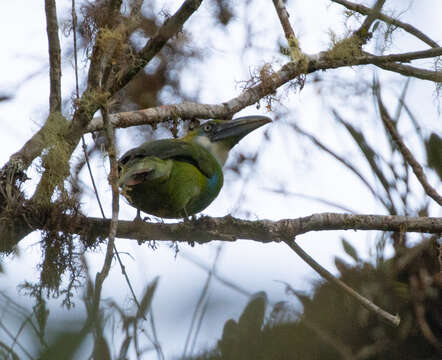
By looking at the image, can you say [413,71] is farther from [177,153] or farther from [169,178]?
[169,178]

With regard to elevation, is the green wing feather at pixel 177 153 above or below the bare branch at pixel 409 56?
below

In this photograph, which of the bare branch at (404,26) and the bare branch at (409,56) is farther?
the bare branch at (404,26)

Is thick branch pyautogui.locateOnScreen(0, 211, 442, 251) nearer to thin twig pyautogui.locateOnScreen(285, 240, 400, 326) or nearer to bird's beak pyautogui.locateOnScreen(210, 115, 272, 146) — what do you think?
bird's beak pyautogui.locateOnScreen(210, 115, 272, 146)

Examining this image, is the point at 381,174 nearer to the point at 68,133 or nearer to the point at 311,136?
the point at 311,136

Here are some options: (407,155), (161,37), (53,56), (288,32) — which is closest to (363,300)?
(161,37)

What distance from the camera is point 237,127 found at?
15.5 ft

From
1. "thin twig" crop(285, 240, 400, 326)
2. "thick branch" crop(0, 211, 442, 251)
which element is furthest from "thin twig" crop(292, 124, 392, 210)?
"thin twig" crop(285, 240, 400, 326)

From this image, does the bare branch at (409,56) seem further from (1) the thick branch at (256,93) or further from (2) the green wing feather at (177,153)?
(2) the green wing feather at (177,153)

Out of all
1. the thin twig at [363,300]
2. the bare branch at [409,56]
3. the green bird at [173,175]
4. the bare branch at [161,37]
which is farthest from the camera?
the green bird at [173,175]

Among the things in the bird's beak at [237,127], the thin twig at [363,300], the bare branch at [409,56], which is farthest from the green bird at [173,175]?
the thin twig at [363,300]

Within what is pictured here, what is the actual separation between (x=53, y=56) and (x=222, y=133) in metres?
1.76

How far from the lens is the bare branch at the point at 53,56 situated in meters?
3.26

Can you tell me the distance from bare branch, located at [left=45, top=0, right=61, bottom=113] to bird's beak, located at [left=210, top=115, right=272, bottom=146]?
1.63 metres

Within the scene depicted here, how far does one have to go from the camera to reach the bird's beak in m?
4.61
